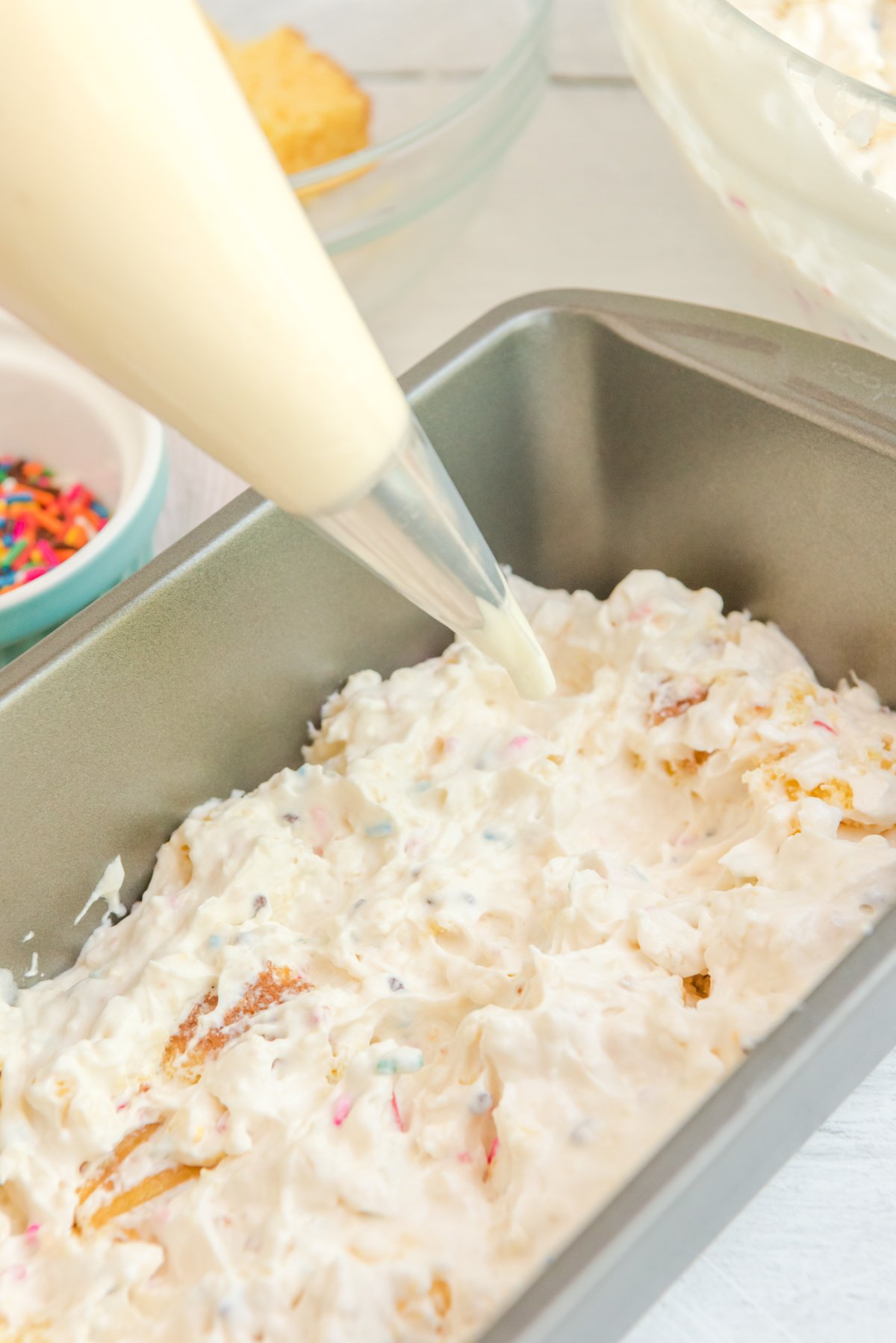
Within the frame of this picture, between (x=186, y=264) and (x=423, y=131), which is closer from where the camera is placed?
(x=186, y=264)

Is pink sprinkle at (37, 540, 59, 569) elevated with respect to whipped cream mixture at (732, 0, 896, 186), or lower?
lower

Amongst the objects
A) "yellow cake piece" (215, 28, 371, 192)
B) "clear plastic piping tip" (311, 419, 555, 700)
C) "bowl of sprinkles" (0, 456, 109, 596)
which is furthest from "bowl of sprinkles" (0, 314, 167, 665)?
"clear plastic piping tip" (311, 419, 555, 700)

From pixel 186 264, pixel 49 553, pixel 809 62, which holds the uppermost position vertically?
pixel 186 264

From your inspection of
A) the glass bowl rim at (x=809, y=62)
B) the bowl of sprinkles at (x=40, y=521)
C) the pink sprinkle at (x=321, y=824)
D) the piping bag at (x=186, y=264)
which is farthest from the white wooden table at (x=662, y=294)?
the piping bag at (x=186, y=264)

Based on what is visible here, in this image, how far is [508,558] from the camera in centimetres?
94

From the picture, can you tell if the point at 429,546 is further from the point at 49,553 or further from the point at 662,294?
the point at 662,294

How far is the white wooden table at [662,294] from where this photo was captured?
2.13 feet

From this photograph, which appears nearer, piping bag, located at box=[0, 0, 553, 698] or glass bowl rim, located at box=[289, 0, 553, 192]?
piping bag, located at box=[0, 0, 553, 698]

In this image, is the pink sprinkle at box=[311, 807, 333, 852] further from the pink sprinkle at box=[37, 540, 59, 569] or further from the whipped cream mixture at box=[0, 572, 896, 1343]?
the pink sprinkle at box=[37, 540, 59, 569]

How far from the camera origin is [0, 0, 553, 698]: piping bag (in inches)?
14.5

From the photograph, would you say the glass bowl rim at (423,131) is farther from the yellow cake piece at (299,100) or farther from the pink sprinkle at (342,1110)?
the pink sprinkle at (342,1110)

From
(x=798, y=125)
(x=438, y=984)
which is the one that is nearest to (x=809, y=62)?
(x=798, y=125)

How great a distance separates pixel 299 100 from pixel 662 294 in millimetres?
363

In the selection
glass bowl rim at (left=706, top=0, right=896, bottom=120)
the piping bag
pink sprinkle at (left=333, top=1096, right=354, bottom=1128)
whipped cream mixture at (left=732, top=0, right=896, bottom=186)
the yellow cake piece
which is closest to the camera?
the piping bag
